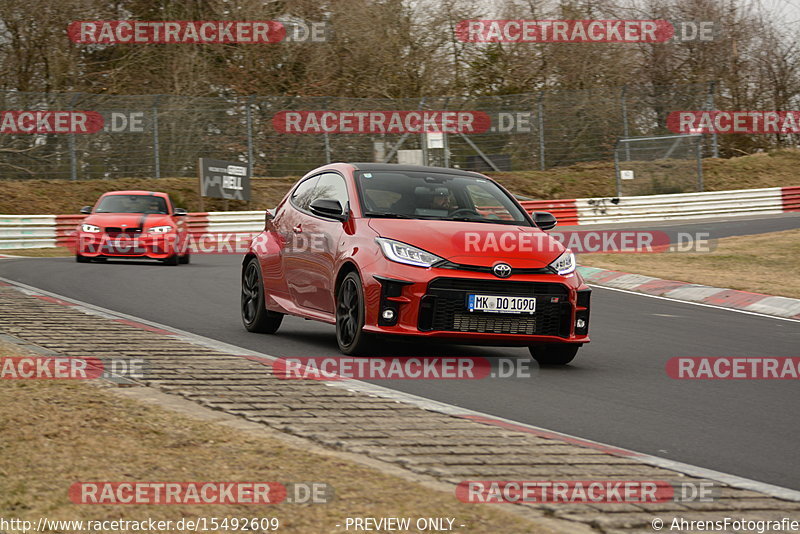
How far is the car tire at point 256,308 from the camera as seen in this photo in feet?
36.9

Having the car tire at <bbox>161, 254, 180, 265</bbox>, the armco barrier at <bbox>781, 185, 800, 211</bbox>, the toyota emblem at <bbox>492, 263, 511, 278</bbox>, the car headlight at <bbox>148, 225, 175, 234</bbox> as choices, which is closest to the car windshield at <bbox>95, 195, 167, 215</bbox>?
the car headlight at <bbox>148, 225, 175, 234</bbox>

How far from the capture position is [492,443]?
6.04m

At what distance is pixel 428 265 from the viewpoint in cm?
904

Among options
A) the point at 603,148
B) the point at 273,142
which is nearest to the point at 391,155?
the point at 273,142

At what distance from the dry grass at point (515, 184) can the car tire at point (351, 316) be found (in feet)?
85.2

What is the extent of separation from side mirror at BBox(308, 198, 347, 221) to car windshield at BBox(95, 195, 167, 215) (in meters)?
14.1

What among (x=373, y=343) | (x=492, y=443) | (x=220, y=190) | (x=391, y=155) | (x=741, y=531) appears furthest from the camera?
(x=391, y=155)

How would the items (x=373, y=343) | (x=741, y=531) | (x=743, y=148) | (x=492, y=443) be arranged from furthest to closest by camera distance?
(x=743, y=148)
(x=373, y=343)
(x=492, y=443)
(x=741, y=531)

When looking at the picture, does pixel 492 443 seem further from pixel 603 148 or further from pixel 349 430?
pixel 603 148

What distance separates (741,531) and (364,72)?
1530 inches

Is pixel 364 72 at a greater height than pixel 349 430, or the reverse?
pixel 364 72

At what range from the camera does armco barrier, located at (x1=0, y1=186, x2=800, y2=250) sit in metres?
32.5

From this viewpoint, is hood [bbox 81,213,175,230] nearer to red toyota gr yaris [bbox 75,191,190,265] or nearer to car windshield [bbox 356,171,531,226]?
red toyota gr yaris [bbox 75,191,190,265]

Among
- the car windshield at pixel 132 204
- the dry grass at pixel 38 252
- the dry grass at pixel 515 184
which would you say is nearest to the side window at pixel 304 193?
the car windshield at pixel 132 204
